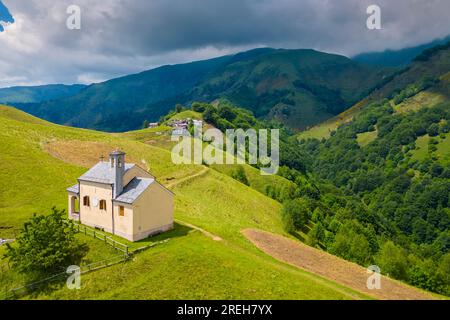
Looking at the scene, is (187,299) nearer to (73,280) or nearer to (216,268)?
(216,268)

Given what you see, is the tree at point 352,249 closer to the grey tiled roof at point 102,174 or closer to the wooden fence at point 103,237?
the grey tiled roof at point 102,174

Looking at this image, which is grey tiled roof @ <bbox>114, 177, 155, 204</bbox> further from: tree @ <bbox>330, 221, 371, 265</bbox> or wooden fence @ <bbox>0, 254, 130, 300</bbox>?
tree @ <bbox>330, 221, 371, 265</bbox>

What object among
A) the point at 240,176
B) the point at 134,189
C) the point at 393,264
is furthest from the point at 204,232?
the point at 240,176

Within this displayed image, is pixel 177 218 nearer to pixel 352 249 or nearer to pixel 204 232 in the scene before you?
pixel 204 232

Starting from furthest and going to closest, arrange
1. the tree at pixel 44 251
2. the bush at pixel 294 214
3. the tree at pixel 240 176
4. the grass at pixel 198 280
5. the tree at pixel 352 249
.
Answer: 1. the tree at pixel 240 176
2. the bush at pixel 294 214
3. the tree at pixel 352 249
4. the tree at pixel 44 251
5. the grass at pixel 198 280

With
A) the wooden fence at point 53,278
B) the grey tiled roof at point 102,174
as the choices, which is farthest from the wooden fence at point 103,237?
the grey tiled roof at point 102,174
